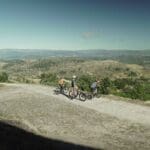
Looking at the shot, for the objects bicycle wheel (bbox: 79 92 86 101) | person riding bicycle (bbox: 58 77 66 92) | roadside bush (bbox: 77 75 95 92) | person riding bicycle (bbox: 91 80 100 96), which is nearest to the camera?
bicycle wheel (bbox: 79 92 86 101)

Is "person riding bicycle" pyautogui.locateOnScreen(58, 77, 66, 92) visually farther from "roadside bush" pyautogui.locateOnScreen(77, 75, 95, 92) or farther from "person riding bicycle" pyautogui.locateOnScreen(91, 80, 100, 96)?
"roadside bush" pyautogui.locateOnScreen(77, 75, 95, 92)

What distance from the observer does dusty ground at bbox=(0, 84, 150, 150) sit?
18.8 metres

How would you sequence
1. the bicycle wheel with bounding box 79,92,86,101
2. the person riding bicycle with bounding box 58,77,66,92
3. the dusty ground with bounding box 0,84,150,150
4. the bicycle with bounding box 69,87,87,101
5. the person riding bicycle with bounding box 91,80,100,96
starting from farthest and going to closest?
the person riding bicycle with bounding box 58,77,66,92 < the person riding bicycle with bounding box 91,80,100,96 < the bicycle with bounding box 69,87,87,101 < the bicycle wheel with bounding box 79,92,86,101 < the dusty ground with bounding box 0,84,150,150

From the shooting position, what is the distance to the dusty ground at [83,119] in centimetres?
1878

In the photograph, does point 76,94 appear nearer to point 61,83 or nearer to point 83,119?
point 61,83

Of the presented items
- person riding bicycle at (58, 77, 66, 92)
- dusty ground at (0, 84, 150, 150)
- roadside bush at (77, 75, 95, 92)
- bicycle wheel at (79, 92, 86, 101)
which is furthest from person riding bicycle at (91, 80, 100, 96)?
roadside bush at (77, 75, 95, 92)

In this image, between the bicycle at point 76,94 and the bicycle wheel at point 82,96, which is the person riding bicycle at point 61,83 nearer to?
the bicycle at point 76,94

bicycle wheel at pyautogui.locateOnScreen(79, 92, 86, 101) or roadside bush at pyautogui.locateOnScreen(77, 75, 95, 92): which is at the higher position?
bicycle wheel at pyautogui.locateOnScreen(79, 92, 86, 101)

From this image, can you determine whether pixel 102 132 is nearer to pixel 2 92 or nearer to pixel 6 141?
pixel 6 141

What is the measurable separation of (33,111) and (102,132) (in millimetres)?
7956

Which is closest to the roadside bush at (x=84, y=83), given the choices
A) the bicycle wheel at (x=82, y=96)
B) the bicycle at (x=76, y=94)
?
the bicycle at (x=76, y=94)

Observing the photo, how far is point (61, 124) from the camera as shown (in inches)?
885

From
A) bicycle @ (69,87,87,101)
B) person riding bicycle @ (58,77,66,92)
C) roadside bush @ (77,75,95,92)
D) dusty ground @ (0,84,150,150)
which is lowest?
roadside bush @ (77,75,95,92)

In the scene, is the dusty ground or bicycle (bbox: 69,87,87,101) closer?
the dusty ground
